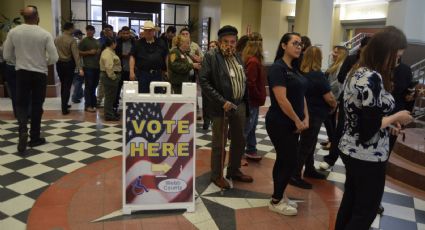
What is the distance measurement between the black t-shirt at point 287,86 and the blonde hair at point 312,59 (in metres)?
0.56

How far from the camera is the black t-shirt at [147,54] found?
5.42m

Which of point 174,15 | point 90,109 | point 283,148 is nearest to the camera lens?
point 283,148

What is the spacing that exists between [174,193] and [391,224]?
5.91 ft

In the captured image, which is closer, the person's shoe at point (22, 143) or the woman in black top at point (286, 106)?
the woman in black top at point (286, 106)

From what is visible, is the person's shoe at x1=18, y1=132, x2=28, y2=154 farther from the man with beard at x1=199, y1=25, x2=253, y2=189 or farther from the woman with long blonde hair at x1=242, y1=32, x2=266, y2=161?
the woman with long blonde hair at x1=242, y1=32, x2=266, y2=161

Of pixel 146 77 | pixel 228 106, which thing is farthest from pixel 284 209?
pixel 146 77

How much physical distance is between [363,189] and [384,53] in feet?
2.50

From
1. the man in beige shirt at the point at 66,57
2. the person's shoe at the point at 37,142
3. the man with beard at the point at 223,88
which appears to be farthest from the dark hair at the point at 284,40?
→ the man in beige shirt at the point at 66,57

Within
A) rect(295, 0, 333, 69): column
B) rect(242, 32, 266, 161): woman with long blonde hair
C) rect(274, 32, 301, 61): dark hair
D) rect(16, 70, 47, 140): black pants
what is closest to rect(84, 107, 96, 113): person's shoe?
rect(16, 70, 47, 140): black pants

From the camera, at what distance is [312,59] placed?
348 cm

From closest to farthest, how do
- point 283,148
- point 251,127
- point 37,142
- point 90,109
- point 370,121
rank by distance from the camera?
point 370,121 → point 283,148 → point 251,127 → point 37,142 → point 90,109

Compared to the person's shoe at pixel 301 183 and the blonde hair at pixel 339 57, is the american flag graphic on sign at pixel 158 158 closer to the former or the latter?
the person's shoe at pixel 301 183

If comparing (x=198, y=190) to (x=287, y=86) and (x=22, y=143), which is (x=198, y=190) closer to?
(x=287, y=86)

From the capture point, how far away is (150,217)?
2977mm
